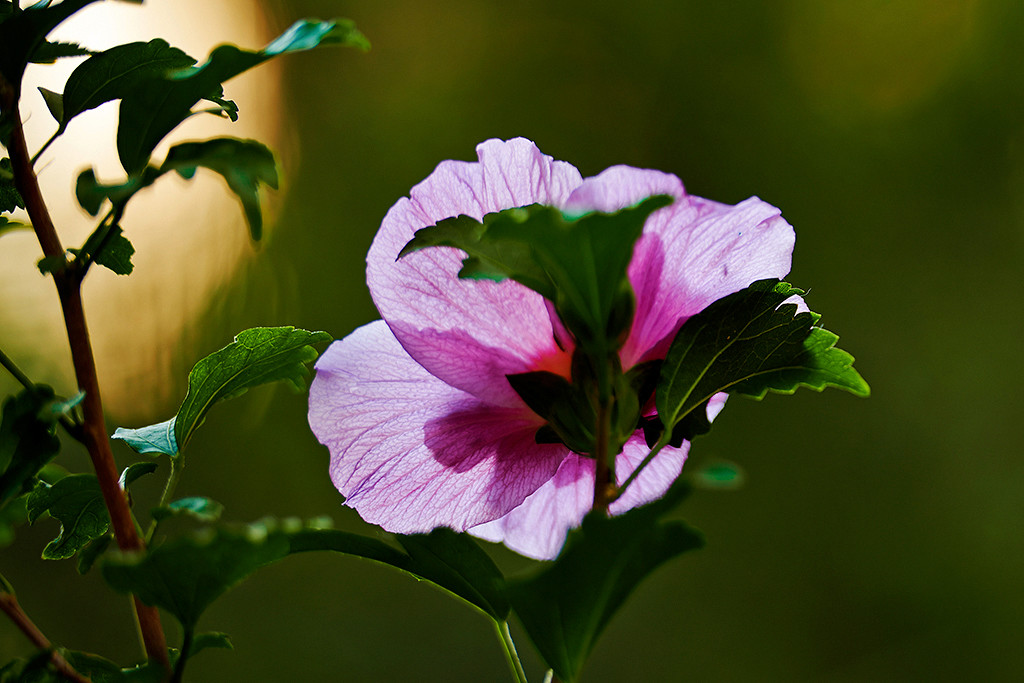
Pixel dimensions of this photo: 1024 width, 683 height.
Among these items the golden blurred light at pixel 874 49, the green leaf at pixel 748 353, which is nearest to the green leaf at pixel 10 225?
the green leaf at pixel 748 353

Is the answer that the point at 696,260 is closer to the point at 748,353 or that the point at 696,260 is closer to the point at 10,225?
the point at 748,353

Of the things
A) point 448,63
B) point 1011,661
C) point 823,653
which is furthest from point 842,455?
point 448,63

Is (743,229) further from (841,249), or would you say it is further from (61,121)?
(841,249)

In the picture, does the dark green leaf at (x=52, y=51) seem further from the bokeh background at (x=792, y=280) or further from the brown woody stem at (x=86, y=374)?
the bokeh background at (x=792, y=280)

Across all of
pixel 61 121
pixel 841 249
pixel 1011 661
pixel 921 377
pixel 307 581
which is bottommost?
pixel 1011 661

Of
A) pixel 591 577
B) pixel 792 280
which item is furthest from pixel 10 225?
pixel 792 280

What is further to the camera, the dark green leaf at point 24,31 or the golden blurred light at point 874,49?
the golden blurred light at point 874,49
